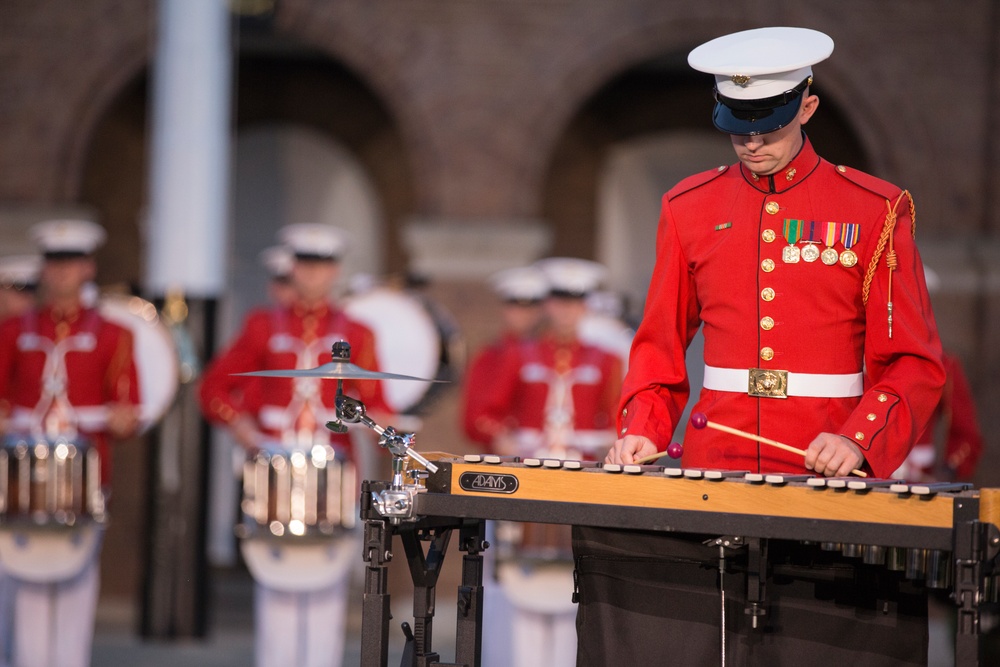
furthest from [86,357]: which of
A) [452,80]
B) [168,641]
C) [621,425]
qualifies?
[621,425]

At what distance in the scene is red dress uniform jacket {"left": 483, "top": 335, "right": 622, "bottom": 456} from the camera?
8.12 metres

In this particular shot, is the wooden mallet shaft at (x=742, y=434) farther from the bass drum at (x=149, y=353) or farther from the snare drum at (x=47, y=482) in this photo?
the bass drum at (x=149, y=353)

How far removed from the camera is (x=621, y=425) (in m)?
3.50

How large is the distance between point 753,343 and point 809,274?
0.70 feet

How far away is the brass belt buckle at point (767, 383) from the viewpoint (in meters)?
3.37

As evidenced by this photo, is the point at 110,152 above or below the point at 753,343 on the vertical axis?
above

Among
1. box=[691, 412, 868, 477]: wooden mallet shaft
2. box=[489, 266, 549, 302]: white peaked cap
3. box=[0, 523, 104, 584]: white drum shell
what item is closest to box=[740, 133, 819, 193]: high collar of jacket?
box=[691, 412, 868, 477]: wooden mallet shaft

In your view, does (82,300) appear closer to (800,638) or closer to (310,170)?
(310,170)

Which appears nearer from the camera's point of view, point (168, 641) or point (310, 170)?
point (168, 641)

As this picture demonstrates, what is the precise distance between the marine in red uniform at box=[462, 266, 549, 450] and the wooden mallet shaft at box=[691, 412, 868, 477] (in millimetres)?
5190

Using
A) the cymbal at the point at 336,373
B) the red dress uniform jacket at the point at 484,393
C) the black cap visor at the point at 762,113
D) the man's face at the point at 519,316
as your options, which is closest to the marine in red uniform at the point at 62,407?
the red dress uniform jacket at the point at 484,393

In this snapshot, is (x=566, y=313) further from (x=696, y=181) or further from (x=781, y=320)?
(x=781, y=320)

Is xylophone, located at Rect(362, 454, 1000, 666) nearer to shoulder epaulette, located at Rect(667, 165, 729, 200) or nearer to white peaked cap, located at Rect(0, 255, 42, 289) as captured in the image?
shoulder epaulette, located at Rect(667, 165, 729, 200)

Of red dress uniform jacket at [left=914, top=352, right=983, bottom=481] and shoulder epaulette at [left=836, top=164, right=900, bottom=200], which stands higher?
shoulder epaulette at [left=836, top=164, right=900, bottom=200]
